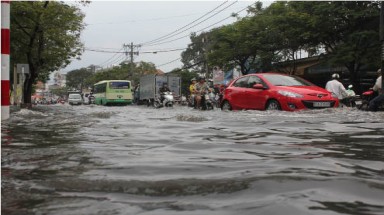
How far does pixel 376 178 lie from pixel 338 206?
708 millimetres

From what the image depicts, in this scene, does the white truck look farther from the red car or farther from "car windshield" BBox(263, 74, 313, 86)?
"car windshield" BBox(263, 74, 313, 86)

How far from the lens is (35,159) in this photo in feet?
10.3


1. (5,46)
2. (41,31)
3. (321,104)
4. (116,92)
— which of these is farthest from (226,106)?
(116,92)

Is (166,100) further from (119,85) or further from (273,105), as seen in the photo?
(119,85)

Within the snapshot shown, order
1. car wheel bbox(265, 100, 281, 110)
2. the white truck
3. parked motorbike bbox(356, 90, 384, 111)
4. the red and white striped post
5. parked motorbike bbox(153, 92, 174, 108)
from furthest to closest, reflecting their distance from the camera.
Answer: the white truck, parked motorbike bbox(153, 92, 174, 108), parked motorbike bbox(356, 90, 384, 111), car wheel bbox(265, 100, 281, 110), the red and white striped post

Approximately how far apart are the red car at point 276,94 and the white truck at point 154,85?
23762 millimetres

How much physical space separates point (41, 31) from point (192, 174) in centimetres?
2183

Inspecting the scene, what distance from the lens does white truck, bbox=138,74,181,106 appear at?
119 ft

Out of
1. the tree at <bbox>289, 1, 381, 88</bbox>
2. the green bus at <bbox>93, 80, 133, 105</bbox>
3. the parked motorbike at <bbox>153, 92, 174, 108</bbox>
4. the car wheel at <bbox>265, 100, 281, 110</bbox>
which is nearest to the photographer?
the car wheel at <bbox>265, 100, 281, 110</bbox>

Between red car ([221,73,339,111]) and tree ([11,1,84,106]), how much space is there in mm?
13246

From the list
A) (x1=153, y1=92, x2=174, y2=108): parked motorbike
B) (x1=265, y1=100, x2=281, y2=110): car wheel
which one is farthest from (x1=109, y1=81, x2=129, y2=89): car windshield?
(x1=265, y1=100, x2=281, y2=110): car wheel

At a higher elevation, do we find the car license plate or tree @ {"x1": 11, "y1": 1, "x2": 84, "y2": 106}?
tree @ {"x1": 11, "y1": 1, "x2": 84, "y2": 106}

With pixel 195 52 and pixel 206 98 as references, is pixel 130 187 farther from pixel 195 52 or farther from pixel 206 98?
pixel 195 52

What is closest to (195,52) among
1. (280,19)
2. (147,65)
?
(147,65)
